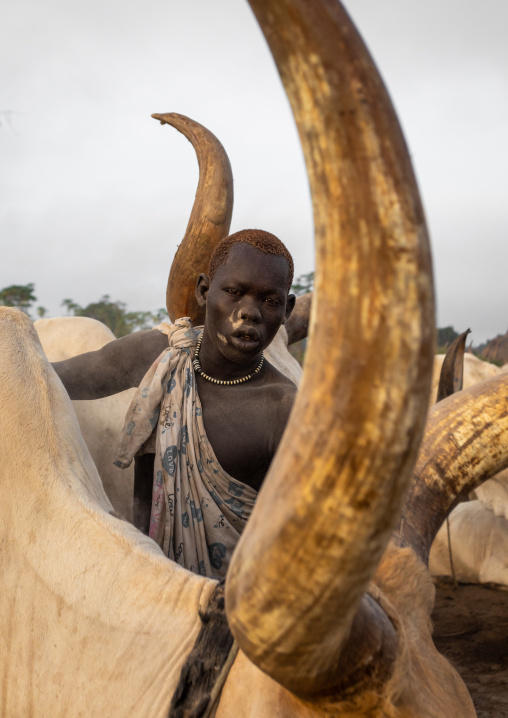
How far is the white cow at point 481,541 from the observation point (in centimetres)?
448

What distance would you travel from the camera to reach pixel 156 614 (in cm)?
140

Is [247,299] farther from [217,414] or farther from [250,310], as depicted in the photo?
[217,414]

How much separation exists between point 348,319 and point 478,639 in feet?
11.7

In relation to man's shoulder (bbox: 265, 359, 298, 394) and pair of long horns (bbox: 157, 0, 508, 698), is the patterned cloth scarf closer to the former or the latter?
man's shoulder (bbox: 265, 359, 298, 394)

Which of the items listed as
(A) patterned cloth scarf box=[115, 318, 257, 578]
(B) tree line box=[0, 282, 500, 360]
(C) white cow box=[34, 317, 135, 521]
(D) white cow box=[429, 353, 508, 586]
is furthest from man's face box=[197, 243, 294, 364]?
(B) tree line box=[0, 282, 500, 360]

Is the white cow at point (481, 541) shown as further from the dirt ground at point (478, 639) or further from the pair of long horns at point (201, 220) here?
the pair of long horns at point (201, 220)

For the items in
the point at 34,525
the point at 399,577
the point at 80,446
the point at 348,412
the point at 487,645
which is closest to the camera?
the point at 348,412

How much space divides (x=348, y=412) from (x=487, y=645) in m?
3.44

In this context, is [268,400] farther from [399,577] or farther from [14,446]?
[399,577]

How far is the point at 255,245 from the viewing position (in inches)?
77.3

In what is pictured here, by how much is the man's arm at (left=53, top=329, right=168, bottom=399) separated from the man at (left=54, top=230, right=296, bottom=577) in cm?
23

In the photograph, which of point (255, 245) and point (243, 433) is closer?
point (255, 245)

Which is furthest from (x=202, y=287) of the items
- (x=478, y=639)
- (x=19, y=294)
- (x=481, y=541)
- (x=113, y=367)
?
(x=19, y=294)

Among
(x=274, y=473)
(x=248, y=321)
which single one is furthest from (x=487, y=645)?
(x=274, y=473)
